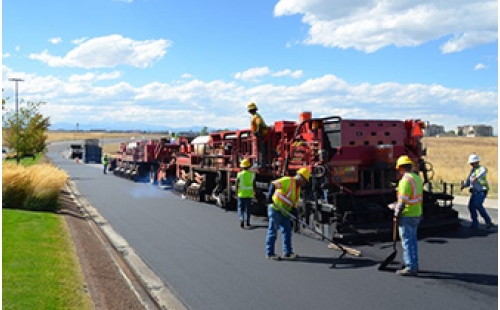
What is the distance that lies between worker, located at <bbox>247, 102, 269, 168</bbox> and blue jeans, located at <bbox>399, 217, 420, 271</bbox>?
5.58 metres

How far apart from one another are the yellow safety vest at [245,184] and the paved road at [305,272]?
30.8 inches

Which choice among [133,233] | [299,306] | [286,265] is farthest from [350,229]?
[133,233]

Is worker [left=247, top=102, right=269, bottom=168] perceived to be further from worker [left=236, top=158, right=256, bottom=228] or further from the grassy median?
the grassy median

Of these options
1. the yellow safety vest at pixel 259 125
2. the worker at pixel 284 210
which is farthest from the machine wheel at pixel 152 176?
the worker at pixel 284 210

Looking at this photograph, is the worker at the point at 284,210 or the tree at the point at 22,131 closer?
the worker at the point at 284,210

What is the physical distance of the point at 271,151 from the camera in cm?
1235

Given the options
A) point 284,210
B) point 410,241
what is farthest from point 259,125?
point 410,241

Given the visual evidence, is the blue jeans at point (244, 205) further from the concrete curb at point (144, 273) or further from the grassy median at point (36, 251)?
the grassy median at point (36, 251)

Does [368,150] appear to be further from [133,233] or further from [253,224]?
[133,233]

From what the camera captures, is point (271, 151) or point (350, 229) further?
point (271, 151)

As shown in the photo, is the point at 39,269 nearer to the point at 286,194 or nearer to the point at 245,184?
the point at 286,194

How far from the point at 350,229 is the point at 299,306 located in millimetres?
3548

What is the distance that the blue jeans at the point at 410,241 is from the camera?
23.0 feet

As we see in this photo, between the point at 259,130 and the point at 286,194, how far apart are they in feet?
12.9
